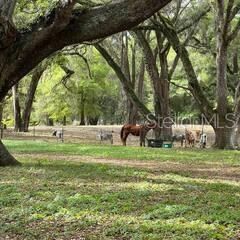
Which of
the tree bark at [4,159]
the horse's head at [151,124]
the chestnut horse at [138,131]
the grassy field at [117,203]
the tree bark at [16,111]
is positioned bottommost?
the grassy field at [117,203]

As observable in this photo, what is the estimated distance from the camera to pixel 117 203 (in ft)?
26.2

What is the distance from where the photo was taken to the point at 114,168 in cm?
1317

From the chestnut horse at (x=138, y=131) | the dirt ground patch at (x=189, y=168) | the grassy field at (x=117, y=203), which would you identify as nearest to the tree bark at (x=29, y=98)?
the chestnut horse at (x=138, y=131)

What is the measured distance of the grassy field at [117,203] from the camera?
6285 millimetres

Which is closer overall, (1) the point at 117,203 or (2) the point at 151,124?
(1) the point at 117,203

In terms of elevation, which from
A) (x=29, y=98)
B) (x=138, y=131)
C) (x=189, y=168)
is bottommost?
(x=189, y=168)

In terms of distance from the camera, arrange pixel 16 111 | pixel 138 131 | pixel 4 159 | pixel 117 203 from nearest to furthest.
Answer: pixel 117 203, pixel 4 159, pixel 138 131, pixel 16 111

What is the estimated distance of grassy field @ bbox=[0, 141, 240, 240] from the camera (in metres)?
6.29

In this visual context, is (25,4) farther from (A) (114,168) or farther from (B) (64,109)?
(B) (64,109)

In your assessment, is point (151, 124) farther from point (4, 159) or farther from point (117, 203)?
point (117, 203)

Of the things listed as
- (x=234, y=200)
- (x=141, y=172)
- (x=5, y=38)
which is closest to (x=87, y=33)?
A: (x=5, y=38)

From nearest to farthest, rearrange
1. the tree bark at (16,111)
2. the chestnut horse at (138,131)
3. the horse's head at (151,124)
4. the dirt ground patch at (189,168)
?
the dirt ground patch at (189,168)
the chestnut horse at (138,131)
the horse's head at (151,124)
the tree bark at (16,111)

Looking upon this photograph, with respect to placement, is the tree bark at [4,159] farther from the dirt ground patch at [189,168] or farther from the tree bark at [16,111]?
the tree bark at [16,111]

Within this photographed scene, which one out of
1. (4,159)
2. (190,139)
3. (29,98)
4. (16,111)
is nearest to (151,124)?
(190,139)
